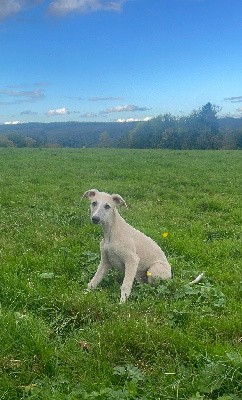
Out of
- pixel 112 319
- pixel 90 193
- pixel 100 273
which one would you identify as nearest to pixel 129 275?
pixel 100 273

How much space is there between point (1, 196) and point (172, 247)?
8890 millimetres

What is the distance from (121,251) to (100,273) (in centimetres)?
56

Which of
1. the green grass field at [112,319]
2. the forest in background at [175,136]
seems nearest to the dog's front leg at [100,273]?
the green grass field at [112,319]

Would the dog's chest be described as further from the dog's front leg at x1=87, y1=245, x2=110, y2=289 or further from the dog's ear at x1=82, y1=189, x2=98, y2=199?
the dog's ear at x1=82, y1=189, x2=98, y2=199

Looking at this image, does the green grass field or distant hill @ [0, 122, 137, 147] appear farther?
distant hill @ [0, 122, 137, 147]

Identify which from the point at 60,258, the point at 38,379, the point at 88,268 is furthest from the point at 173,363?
the point at 60,258

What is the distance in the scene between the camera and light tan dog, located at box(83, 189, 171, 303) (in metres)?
7.66

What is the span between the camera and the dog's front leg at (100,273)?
788 centimetres

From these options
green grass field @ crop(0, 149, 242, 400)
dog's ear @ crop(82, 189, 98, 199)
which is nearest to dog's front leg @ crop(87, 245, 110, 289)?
green grass field @ crop(0, 149, 242, 400)

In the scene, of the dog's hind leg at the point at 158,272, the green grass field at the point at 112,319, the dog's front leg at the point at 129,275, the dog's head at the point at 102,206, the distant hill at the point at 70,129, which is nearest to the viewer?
the green grass field at the point at 112,319

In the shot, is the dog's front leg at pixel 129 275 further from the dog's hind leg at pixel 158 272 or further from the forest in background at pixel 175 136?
the forest in background at pixel 175 136

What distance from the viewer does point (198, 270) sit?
9047 mm

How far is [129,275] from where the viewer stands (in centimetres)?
759

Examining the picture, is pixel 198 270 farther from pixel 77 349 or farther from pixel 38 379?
pixel 38 379
